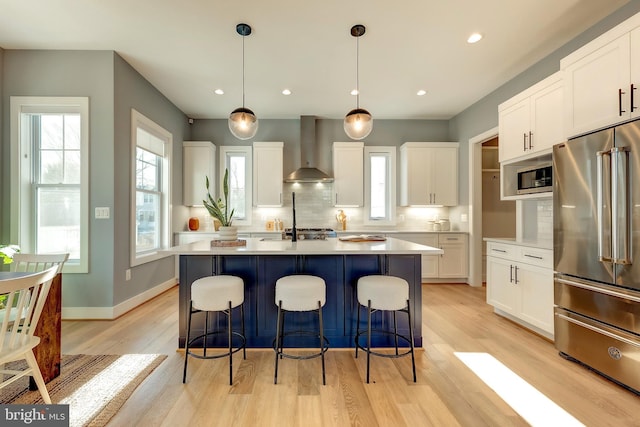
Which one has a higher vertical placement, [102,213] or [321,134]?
[321,134]

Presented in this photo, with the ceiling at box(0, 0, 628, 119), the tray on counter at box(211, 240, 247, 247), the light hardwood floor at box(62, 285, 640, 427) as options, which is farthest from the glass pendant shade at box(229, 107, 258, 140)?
the light hardwood floor at box(62, 285, 640, 427)

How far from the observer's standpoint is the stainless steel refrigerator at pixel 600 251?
186 cm

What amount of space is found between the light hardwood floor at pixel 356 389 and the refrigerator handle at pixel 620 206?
3.10 ft

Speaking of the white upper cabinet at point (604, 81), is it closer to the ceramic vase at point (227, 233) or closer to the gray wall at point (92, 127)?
the ceramic vase at point (227, 233)

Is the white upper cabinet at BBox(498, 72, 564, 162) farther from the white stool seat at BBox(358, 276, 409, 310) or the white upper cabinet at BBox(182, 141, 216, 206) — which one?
the white upper cabinet at BBox(182, 141, 216, 206)

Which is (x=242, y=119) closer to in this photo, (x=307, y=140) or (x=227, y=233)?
(x=227, y=233)

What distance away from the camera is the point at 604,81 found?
2.09 m

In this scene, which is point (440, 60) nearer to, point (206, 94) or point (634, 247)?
point (634, 247)

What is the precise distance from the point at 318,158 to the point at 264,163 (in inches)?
40.0

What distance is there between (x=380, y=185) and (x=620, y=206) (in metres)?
3.68

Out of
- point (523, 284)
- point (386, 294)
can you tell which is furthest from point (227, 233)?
point (523, 284)

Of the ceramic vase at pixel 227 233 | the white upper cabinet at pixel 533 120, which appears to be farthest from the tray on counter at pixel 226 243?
the white upper cabinet at pixel 533 120

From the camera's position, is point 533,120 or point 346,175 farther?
point 346,175

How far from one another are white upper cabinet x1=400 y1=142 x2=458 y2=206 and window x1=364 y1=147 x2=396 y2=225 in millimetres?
328
